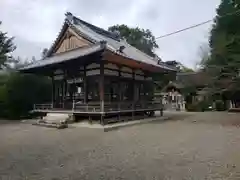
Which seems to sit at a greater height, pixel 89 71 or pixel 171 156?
pixel 89 71

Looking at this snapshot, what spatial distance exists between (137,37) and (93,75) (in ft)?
119

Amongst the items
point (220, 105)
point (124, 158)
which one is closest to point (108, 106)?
point (124, 158)

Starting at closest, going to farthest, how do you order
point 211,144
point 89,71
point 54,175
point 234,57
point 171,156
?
1. point 54,175
2. point 171,156
3. point 211,144
4. point 234,57
5. point 89,71

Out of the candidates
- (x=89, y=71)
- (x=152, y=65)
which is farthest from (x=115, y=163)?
(x=152, y=65)

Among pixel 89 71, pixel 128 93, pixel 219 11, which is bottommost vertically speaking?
pixel 128 93

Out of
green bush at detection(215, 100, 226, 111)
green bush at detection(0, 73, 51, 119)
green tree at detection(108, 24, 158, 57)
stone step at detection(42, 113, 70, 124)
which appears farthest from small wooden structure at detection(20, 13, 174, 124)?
green tree at detection(108, 24, 158, 57)

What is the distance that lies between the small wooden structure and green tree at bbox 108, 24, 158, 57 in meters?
28.7

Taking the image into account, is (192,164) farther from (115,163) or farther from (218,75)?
(218,75)

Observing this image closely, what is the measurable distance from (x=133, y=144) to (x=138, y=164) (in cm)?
293

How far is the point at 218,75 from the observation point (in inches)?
704

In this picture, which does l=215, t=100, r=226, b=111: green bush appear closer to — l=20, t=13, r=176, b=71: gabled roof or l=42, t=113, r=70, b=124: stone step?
l=20, t=13, r=176, b=71: gabled roof

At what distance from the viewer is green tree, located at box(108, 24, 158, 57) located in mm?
50938

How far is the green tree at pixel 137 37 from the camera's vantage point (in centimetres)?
5094

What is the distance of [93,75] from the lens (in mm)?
17234
